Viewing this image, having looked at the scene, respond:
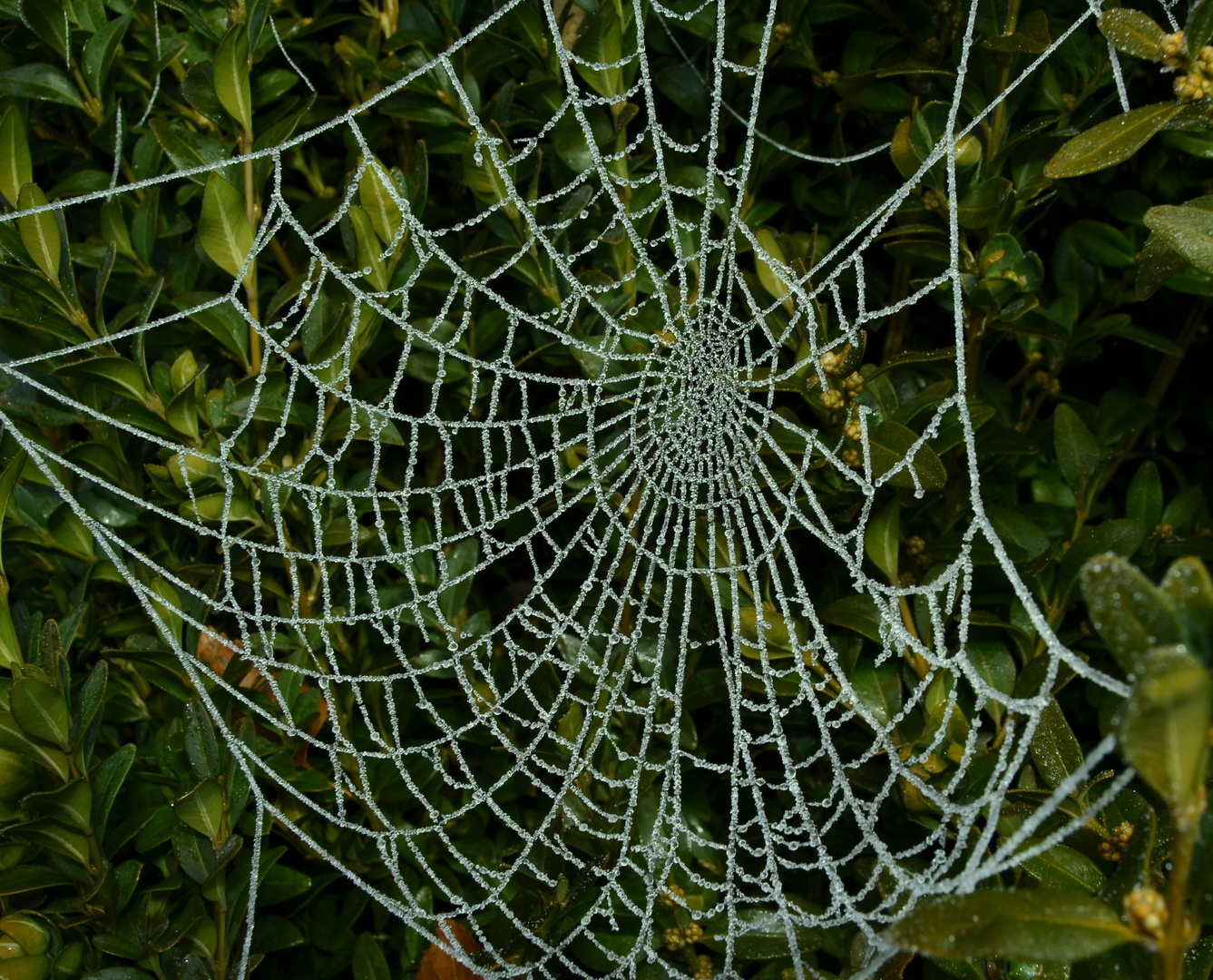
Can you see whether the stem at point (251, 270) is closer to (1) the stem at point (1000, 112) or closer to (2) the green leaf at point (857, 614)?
(2) the green leaf at point (857, 614)

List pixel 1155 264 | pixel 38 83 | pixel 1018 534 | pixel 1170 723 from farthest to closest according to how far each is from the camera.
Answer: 1. pixel 38 83
2. pixel 1018 534
3. pixel 1155 264
4. pixel 1170 723

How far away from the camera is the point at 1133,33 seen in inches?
29.8

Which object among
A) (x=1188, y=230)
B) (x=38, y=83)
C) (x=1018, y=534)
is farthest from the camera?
(x=38, y=83)

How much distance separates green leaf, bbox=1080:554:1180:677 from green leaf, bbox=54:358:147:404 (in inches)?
34.2

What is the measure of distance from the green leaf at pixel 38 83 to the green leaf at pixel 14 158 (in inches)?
2.0

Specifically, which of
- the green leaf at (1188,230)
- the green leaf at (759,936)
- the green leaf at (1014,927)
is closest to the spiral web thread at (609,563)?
the green leaf at (759,936)

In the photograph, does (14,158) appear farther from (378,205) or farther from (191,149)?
(378,205)

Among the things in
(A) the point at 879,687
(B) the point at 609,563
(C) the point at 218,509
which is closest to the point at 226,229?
(C) the point at 218,509

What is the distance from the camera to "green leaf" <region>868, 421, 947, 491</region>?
34.0 inches

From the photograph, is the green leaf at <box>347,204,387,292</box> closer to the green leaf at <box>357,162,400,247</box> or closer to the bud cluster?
the green leaf at <box>357,162,400,247</box>

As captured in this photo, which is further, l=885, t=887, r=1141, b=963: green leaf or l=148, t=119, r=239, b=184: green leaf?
l=148, t=119, r=239, b=184: green leaf

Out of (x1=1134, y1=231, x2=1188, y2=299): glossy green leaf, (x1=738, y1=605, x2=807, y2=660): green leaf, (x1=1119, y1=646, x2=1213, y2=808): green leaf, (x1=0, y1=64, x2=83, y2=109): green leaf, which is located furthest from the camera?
(x1=0, y1=64, x2=83, y2=109): green leaf

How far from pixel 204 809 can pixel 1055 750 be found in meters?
0.70

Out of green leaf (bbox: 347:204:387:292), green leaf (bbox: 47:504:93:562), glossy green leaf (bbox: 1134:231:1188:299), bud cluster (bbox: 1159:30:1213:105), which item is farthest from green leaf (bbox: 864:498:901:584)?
green leaf (bbox: 47:504:93:562)
